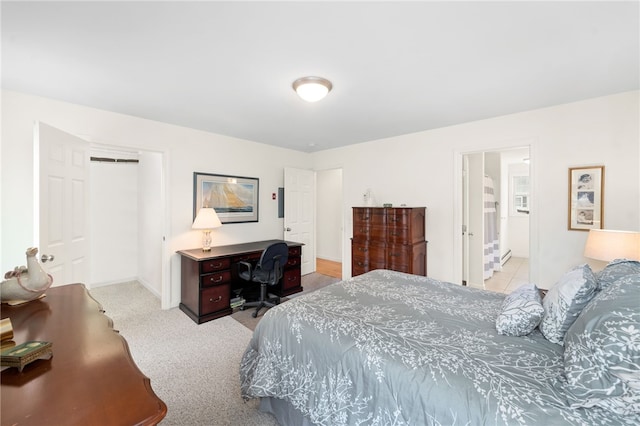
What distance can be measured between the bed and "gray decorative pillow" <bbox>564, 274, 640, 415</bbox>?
1.5 inches

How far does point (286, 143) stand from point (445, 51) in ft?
10.2

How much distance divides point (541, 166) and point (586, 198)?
0.52 metres

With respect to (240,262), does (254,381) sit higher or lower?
lower

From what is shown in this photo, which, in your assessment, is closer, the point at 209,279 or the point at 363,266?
the point at 209,279

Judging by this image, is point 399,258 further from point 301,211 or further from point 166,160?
point 166,160

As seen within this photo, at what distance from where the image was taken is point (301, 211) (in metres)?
5.14

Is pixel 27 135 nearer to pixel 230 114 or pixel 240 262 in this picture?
pixel 230 114

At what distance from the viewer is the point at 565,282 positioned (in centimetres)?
141

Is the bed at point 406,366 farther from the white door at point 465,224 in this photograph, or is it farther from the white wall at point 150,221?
the white wall at point 150,221

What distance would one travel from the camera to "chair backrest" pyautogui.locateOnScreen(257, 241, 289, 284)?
3303 millimetres

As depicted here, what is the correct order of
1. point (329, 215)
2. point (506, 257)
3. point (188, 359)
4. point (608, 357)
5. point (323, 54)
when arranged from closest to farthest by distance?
1. point (608, 357)
2. point (323, 54)
3. point (188, 359)
4. point (506, 257)
5. point (329, 215)

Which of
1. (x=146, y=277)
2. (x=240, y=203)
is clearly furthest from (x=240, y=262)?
(x=146, y=277)

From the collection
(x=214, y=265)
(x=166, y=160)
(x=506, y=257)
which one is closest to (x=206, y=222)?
(x=214, y=265)

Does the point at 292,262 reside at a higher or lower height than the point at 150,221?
lower
